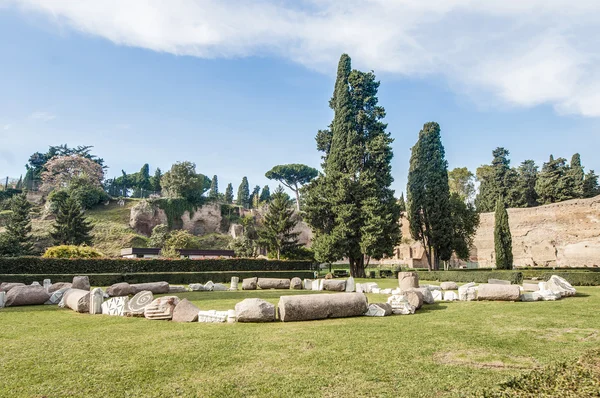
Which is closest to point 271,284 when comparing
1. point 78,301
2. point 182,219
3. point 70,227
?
point 78,301

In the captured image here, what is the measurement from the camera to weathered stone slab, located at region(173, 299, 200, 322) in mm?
7980

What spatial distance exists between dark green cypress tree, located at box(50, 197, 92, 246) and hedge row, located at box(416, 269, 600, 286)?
36793mm

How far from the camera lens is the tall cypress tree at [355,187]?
27109 mm

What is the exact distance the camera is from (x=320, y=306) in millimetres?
8117

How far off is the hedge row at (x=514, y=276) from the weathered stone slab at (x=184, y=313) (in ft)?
56.1

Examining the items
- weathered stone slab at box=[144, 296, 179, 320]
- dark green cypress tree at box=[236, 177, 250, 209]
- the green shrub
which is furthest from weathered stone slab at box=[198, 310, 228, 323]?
dark green cypress tree at box=[236, 177, 250, 209]

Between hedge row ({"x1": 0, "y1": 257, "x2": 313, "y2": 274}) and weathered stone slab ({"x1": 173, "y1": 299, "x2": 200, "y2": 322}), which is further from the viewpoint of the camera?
hedge row ({"x1": 0, "y1": 257, "x2": 313, "y2": 274})

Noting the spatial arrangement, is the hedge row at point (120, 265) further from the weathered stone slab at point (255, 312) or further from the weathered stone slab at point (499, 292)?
the weathered stone slab at point (499, 292)

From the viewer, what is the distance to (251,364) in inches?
186

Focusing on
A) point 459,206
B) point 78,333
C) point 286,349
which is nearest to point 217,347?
point 286,349

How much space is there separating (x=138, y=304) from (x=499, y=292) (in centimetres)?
996

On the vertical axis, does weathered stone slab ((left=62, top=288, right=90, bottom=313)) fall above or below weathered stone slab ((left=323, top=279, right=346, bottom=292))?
above

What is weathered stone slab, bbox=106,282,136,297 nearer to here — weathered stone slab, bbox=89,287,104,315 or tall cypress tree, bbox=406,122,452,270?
weathered stone slab, bbox=89,287,104,315

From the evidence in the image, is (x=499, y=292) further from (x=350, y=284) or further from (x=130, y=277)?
(x=130, y=277)
